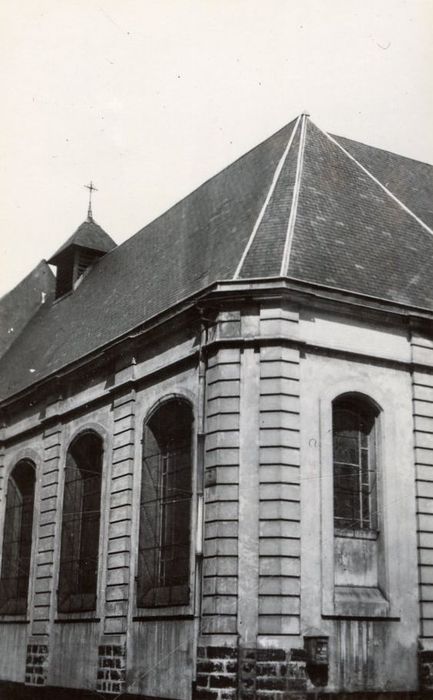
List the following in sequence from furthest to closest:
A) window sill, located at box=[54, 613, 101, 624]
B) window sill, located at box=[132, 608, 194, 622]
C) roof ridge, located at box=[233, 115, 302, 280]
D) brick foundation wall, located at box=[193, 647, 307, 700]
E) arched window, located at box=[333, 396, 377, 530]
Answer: window sill, located at box=[54, 613, 101, 624] < roof ridge, located at box=[233, 115, 302, 280] < arched window, located at box=[333, 396, 377, 530] < window sill, located at box=[132, 608, 194, 622] < brick foundation wall, located at box=[193, 647, 307, 700]

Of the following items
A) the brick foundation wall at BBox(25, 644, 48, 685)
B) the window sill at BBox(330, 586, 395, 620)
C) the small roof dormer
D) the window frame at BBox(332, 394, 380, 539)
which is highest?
the small roof dormer

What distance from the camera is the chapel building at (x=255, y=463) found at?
49.8 feet

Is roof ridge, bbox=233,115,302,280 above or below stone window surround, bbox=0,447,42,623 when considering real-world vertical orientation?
above

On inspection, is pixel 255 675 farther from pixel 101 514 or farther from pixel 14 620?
pixel 14 620

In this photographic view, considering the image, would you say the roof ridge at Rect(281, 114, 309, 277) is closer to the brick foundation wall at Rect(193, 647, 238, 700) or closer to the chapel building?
the chapel building

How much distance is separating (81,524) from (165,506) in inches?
144

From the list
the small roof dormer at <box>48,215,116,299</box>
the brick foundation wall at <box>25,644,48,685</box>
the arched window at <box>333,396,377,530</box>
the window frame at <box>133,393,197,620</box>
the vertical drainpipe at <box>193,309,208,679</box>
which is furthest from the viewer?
the small roof dormer at <box>48,215,116,299</box>

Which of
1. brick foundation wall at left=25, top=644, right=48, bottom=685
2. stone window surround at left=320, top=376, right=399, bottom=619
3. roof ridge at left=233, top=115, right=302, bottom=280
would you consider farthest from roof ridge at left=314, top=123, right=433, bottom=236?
brick foundation wall at left=25, top=644, right=48, bottom=685

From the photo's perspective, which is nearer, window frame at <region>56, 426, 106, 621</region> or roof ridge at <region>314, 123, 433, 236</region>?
window frame at <region>56, 426, 106, 621</region>

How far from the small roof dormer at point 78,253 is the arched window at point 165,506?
1282 centimetres

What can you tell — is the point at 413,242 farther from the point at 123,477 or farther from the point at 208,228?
the point at 123,477

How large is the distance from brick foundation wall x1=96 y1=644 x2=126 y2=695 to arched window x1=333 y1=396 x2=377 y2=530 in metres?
5.11

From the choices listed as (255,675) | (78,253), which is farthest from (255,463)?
(78,253)

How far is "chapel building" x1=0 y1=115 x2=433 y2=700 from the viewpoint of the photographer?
49.8ft
